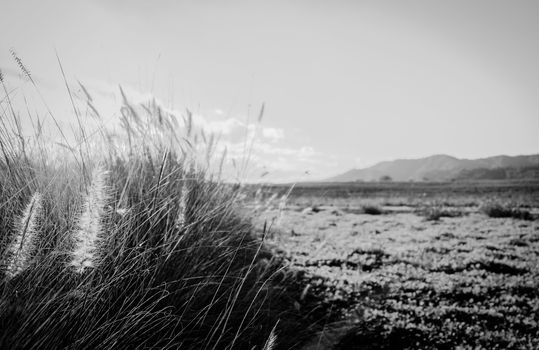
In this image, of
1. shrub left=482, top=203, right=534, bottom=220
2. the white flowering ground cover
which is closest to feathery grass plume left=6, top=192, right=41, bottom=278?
the white flowering ground cover

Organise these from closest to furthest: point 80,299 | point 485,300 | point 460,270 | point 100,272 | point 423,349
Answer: point 80,299 → point 100,272 → point 423,349 → point 485,300 → point 460,270

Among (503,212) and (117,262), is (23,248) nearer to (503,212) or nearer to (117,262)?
(117,262)

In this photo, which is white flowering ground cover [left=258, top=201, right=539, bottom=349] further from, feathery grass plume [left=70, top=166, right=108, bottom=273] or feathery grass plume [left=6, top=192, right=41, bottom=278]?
feathery grass plume [left=6, top=192, right=41, bottom=278]

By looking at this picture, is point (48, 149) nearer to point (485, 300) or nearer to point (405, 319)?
point (405, 319)

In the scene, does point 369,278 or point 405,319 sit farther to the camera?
point 369,278

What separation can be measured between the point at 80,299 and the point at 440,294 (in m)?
3.00

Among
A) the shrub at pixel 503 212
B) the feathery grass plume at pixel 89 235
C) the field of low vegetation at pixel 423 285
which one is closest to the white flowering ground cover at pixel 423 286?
the field of low vegetation at pixel 423 285

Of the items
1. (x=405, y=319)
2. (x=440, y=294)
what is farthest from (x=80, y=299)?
(x=440, y=294)

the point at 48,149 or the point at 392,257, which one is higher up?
the point at 48,149

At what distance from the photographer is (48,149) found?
7.28 feet

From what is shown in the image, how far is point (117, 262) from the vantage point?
150cm

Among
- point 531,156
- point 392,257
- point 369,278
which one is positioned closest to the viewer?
point 369,278

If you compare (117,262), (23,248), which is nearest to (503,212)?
(117,262)

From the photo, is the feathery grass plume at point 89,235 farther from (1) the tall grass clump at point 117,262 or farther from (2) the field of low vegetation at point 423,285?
(2) the field of low vegetation at point 423,285
